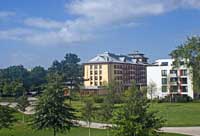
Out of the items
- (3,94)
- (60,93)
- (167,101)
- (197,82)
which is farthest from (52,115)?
(3,94)

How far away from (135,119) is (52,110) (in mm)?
7861

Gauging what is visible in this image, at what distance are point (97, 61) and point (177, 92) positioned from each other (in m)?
42.0

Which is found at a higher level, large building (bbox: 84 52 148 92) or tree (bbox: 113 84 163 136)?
large building (bbox: 84 52 148 92)

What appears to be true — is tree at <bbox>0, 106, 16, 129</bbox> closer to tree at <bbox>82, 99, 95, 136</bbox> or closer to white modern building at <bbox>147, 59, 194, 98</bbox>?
tree at <bbox>82, 99, 95, 136</bbox>

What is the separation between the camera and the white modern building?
11475 centimetres

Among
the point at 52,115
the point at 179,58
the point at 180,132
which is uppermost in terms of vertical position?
the point at 179,58

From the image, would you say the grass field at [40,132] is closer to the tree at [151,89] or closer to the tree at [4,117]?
the tree at [4,117]

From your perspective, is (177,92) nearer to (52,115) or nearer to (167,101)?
(167,101)

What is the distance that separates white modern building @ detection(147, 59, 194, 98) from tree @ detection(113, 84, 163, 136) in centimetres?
8835

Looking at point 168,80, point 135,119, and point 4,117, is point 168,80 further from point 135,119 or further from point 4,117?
point 135,119

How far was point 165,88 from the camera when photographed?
118062 millimetres

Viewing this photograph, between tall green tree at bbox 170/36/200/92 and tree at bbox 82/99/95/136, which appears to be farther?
tall green tree at bbox 170/36/200/92

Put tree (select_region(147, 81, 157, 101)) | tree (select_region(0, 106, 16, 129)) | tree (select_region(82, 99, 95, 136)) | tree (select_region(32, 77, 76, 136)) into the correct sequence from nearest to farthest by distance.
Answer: tree (select_region(32, 77, 76, 136)), tree (select_region(0, 106, 16, 129)), tree (select_region(82, 99, 95, 136)), tree (select_region(147, 81, 157, 101))

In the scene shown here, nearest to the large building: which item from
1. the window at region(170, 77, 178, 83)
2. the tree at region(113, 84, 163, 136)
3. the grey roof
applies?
the grey roof
